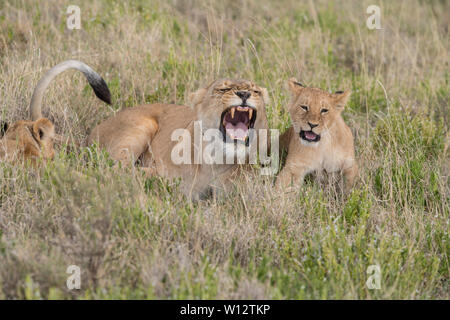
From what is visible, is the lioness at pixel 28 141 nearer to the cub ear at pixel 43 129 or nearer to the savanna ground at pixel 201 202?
the cub ear at pixel 43 129

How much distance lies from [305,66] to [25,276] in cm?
406

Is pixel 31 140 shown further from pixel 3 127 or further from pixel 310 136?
pixel 310 136

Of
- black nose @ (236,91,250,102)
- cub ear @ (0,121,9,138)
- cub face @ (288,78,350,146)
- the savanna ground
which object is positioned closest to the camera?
the savanna ground

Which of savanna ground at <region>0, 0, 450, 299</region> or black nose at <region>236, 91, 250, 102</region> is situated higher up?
black nose at <region>236, 91, 250, 102</region>

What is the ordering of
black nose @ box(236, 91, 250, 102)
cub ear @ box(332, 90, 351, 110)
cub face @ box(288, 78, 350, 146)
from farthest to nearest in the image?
cub ear @ box(332, 90, 351, 110), cub face @ box(288, 78, 350, 146), black nose @ box(236, 91, 250, 102)

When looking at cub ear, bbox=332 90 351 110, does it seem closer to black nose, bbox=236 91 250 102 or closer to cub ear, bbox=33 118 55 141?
black nose, bbox=236 91 250 102

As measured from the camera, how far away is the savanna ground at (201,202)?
10.3 feet

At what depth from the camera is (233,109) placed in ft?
13.6

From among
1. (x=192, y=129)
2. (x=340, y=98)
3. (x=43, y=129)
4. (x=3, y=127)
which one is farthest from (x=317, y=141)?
(x=3, y=127)

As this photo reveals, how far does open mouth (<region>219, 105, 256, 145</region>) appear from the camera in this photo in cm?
412

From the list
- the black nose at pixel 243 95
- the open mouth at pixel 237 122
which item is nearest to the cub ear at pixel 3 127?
the open mouth at pixel 237 122

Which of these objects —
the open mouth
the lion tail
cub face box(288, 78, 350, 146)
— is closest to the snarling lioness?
the open mouth

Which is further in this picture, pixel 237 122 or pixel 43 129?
pixel 43 129

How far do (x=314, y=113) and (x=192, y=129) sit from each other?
826mm
